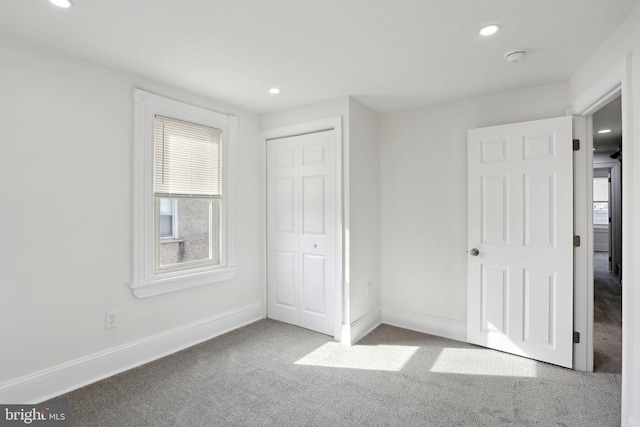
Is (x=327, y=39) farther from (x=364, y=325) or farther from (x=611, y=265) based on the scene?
(x=611, y=265)

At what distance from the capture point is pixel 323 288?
3473 mm

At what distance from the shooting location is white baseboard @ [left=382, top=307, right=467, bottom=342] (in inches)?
130

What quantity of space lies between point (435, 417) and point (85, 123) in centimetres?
318

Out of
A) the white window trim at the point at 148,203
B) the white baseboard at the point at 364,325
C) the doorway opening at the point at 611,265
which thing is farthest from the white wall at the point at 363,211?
the doorway opening at the point at 611,265

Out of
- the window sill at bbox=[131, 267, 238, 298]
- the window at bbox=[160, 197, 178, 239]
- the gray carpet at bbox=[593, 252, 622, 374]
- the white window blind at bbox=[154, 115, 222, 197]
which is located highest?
the white window blind at bbox=[154, 115, 222, 197]

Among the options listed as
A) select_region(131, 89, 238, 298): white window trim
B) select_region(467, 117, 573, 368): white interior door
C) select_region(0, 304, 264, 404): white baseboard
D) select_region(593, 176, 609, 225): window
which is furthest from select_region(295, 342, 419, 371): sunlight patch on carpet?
select_region(593, 176, 609, 225): window

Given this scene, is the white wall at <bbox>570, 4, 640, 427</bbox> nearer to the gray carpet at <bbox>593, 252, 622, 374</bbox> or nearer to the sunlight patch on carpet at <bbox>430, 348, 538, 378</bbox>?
the sunlight patch on carpet at <bbox>430, 348, 538, 378</bbox>

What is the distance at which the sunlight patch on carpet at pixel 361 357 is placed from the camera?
2.77 metres

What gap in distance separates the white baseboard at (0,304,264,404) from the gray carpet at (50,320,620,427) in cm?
9

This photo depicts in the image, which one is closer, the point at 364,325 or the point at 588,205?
the point at 588,205

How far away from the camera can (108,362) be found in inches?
101

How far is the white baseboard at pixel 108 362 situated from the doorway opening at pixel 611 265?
11.2ft

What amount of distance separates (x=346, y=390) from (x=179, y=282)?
1759mm

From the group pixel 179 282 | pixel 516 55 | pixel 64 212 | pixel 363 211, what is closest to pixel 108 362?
pixel 179 282
